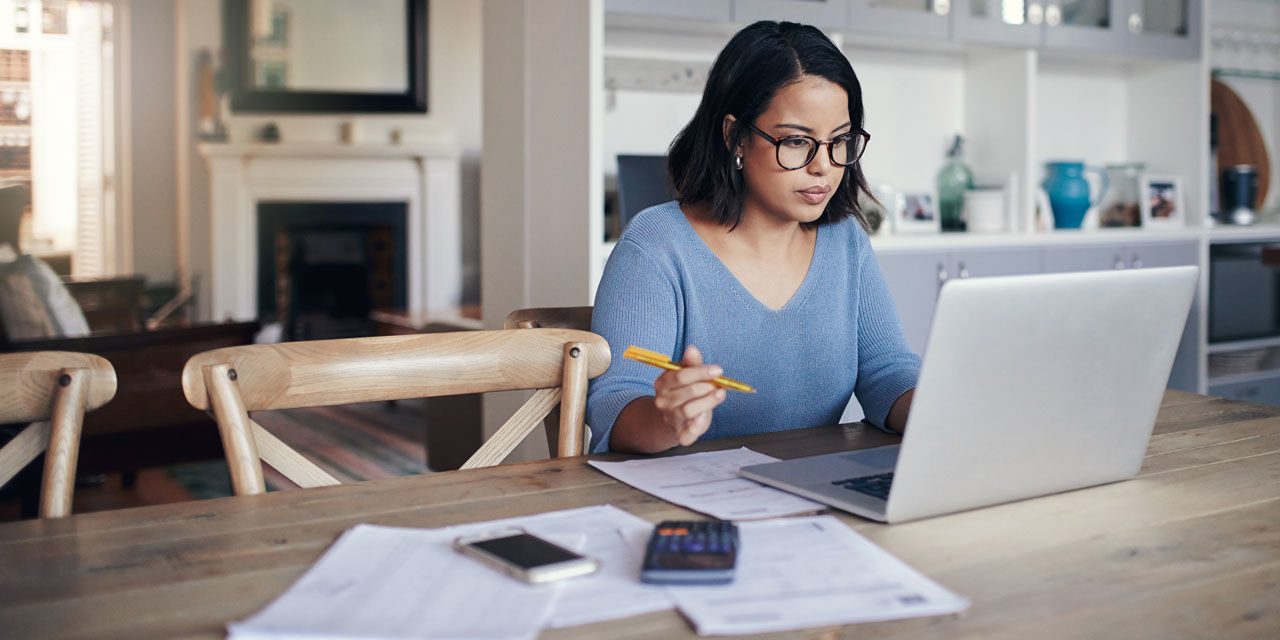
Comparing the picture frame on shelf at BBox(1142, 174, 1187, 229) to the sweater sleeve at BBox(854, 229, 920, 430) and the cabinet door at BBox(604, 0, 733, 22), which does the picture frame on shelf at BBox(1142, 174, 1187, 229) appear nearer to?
the cabinet door at BBox(604, 0, 733, 22)

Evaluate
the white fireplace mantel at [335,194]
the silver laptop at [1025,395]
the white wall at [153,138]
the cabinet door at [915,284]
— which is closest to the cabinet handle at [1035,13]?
the cabinet door at [915,284]

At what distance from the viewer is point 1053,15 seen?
3.92 metres

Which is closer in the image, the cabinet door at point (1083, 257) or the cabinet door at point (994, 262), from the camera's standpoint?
the cabinet door at point (994, 262)

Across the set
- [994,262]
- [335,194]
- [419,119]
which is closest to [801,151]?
Result: [994,262]

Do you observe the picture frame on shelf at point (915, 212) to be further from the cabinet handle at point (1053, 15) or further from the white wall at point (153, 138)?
the white wall at point (153, 138)

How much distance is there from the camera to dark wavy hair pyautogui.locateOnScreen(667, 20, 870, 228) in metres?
1.66

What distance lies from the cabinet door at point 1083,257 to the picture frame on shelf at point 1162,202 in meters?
0.28

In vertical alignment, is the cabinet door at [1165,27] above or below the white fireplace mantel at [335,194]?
above

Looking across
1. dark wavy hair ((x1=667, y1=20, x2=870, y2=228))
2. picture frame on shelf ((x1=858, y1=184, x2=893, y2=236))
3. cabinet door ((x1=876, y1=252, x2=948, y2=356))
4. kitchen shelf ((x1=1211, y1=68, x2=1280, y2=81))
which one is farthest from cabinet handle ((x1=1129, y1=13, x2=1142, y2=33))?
dark wavy hair ((x1=667, y1=20, x2=870, y2=228))

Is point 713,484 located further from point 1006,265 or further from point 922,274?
point 1006,265

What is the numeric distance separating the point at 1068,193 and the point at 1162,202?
1.69ft

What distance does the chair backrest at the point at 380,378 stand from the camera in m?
1.20

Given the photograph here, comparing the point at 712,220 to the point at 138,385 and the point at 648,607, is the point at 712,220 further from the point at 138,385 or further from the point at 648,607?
the point at 138,385

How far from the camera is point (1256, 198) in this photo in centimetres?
468
